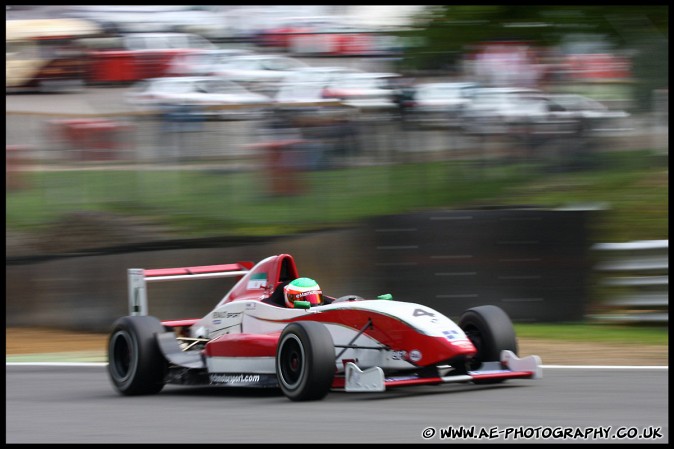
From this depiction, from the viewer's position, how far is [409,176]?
14.7 m

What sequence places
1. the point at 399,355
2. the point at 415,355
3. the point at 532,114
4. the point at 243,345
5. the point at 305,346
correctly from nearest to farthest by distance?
the point at 305,346, the point at 415,355, the point at 399,355, the point at 243,345, the point at 532,114

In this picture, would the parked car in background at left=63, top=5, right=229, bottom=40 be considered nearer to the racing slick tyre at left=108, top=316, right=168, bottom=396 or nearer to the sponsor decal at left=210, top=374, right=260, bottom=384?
the racing slick tyre at left=108, top=316, right=168, bottom=396

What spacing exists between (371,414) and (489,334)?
167 cm

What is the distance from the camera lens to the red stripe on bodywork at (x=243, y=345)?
811cm

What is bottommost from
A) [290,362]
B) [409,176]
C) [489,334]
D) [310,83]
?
[290,362]

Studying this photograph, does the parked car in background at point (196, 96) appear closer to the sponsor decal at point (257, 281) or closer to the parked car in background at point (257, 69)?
the parked car in background at point (257, 69)

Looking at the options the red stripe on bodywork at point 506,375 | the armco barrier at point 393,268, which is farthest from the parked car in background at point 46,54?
the red stripe on bodywork at point 506,375

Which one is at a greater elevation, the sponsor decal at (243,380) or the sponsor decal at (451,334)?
the sponsor decal at (451,334)

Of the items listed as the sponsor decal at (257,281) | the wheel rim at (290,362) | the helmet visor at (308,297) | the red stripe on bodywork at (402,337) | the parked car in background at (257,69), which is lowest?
the wheel rim at (290,362)

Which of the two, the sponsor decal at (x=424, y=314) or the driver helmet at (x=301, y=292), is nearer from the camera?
the sponsor decal at (x=424, y=314)

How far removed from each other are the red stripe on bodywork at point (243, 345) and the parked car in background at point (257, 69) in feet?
39.2

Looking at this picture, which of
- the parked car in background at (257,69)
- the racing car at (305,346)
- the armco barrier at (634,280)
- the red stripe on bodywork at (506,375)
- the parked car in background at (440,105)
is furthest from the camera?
the parked car in background at (257,69)

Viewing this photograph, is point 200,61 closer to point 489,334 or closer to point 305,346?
point 489,334

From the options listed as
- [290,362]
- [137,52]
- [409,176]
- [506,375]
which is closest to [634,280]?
[409,176]
